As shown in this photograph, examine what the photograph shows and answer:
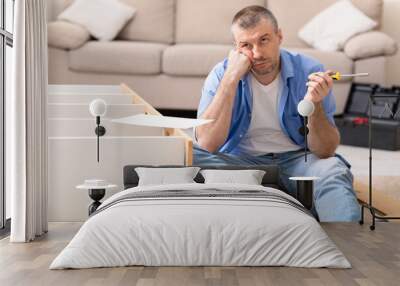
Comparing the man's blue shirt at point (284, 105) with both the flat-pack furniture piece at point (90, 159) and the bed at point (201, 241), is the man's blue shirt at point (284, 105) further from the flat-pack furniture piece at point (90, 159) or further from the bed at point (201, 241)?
the bed at point (201, 241)

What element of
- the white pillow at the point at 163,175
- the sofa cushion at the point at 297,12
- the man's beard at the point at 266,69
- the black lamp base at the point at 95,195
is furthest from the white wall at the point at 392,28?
the black lamp base at the point at 95,195

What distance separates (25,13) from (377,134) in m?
2.71

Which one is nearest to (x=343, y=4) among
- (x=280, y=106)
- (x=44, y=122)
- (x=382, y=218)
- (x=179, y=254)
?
(x=280, y=106)

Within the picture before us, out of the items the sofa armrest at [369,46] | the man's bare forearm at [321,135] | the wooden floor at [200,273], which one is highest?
the sofa armrest at [369,46]

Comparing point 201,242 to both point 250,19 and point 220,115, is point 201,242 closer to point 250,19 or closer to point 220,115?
point 220,115

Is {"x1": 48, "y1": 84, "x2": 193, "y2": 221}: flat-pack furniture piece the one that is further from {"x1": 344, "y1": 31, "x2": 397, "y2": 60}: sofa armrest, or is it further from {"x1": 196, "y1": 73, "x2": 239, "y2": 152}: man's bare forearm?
{"x1": 344, "y1": 31, "x2": 397, "y2": 60}: sofa armrest

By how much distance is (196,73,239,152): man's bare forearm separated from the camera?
13.6 ft

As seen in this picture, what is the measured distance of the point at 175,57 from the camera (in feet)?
18.5

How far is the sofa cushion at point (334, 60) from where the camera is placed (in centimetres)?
560

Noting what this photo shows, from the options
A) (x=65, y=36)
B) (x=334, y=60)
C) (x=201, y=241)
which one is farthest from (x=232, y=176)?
(x=65, y=36)

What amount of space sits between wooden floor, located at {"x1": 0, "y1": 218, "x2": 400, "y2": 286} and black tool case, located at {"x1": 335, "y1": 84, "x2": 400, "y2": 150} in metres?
1.95

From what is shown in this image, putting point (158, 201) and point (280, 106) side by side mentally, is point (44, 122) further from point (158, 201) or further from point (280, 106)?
point (280, 106)

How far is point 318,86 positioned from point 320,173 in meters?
0.49

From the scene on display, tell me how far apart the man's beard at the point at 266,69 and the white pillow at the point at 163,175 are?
806 mm
